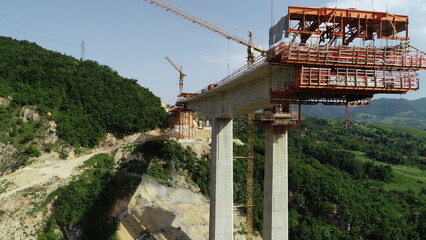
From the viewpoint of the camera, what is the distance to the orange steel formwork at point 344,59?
13297mm

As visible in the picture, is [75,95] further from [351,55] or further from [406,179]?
[406,179]

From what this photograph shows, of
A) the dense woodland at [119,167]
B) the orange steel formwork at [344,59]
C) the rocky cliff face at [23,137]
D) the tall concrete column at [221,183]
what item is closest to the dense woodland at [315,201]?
the dense woodland at [119,167]

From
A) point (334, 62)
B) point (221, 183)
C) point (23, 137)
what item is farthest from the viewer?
point (23, 137)

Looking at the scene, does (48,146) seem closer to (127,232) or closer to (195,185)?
(127,232)

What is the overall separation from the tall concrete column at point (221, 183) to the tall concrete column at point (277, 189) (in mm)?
5830

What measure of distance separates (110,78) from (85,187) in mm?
38710

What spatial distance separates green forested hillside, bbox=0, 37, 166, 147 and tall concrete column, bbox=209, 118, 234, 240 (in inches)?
1290

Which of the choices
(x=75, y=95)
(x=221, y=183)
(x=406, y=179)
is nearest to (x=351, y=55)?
(x=221, y=183)

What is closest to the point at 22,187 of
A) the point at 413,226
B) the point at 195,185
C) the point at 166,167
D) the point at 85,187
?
the point at 85,187

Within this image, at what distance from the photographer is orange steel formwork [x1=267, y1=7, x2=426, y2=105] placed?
43.6 feet

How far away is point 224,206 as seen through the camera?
27281 mm

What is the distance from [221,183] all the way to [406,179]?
9943cm

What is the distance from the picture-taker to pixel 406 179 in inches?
3794

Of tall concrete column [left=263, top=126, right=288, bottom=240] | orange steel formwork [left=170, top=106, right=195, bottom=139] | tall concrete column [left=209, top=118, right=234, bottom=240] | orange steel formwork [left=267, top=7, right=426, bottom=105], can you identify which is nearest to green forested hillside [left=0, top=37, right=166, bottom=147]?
orange steel formwork [left=170, top=106, right=195, bottom=139]
